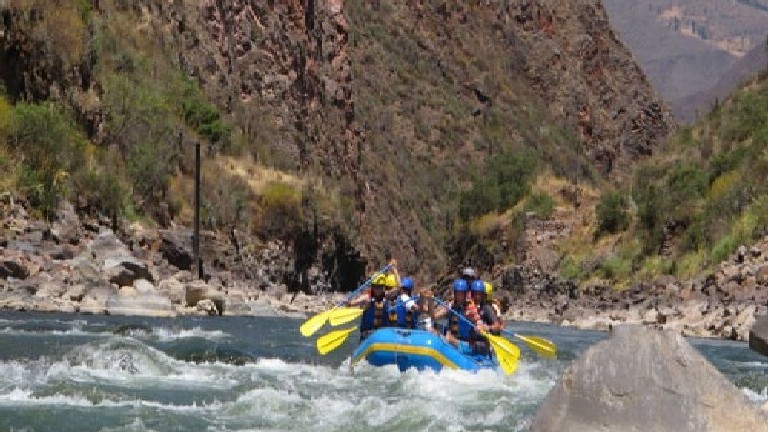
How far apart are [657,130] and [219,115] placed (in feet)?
219

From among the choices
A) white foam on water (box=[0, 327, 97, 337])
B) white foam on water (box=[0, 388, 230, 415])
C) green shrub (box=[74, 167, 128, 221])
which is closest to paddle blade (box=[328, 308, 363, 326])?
white foam on water (box=[0, 327, 97, 337])

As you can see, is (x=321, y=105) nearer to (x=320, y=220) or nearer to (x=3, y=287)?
Answer: (x=320, y=220)

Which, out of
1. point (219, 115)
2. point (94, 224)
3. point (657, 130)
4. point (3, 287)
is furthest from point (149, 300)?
point (657, 130)

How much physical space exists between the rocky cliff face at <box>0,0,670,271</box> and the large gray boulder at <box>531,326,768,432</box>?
28678 mm

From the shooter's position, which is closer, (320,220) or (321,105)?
(320,220)

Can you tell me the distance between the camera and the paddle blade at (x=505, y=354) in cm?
1520

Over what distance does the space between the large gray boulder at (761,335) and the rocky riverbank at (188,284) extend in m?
10.6

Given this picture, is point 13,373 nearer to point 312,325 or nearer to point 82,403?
point 82,403

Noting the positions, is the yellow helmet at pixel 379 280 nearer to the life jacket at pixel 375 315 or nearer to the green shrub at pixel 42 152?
the life jacket at pixel 375 315

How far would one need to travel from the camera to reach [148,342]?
56.1ft

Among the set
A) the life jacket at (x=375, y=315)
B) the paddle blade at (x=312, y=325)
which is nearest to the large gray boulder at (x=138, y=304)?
the paddle blade at (x=312, y=325)

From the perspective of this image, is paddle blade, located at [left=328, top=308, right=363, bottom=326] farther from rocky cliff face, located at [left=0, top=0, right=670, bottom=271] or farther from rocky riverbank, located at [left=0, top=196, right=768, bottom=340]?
rocky cliff face, located at [left=0, top=0, right=670, bottom=271]

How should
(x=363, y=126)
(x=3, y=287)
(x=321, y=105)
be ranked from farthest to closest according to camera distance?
(x=363, y=126) → (x=321, y=105) → (x=3, y=287)

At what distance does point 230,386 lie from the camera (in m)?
12.7
